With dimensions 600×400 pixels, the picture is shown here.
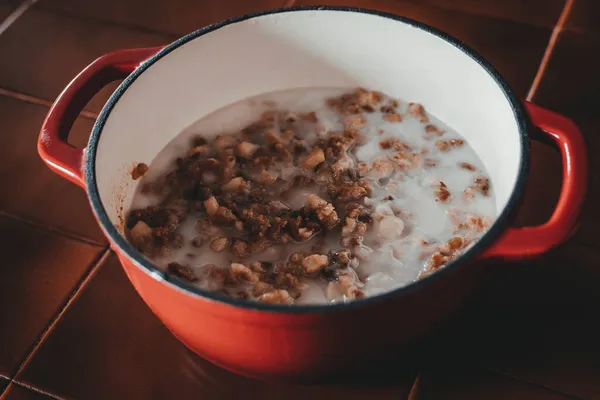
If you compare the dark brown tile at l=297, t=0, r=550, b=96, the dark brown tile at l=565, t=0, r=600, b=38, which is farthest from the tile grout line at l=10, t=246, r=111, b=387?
the dark brown tile at l=565, t=0, r=600, b=38

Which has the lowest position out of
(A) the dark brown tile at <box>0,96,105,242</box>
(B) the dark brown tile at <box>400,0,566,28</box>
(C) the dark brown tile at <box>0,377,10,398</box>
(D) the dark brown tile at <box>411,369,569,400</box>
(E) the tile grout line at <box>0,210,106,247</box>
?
(C) the dark brown tile at <box>0,377,10,398</box>

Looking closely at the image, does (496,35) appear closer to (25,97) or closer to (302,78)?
(302,78)

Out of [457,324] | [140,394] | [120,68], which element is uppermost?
[120,68]

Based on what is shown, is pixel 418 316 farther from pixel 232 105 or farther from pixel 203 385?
pixel 232 105

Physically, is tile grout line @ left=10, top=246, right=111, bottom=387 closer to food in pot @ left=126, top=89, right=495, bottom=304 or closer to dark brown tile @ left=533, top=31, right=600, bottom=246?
food in pot @ left=126, top=89, right=495, bottom=304

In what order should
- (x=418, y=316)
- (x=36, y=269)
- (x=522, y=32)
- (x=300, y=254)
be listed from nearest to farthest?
1. (x=418, y=316)
2. (x=300, y=254)
3. (x=36, y=269)
4. (x=522, y=32)

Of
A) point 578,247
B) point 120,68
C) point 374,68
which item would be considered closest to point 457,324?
point 578,247
